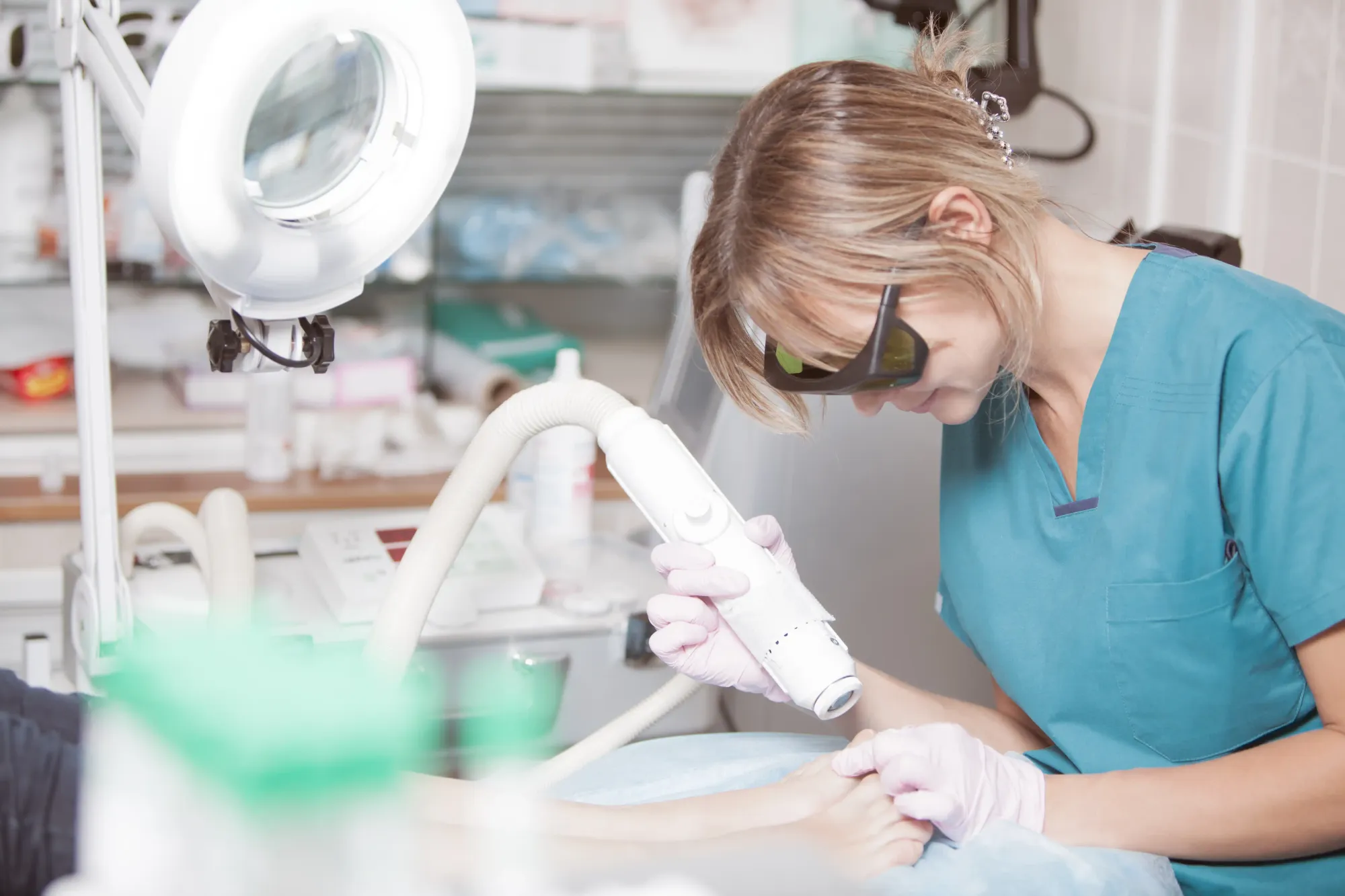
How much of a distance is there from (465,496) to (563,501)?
53 centimetres

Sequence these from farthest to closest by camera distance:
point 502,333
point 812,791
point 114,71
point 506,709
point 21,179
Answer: point 502,333, point 21,179, point 506,709, point 812,791, point 114,71

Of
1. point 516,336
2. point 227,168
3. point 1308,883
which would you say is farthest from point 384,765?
point 516,336

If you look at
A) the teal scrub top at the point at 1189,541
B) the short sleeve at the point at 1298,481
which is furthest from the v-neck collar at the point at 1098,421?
the short sleeve at the point at 1298,481

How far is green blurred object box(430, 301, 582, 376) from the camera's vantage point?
228 centimetres

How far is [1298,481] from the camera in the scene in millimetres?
1037

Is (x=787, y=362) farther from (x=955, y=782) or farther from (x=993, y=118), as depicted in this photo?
(x=955, y=782)

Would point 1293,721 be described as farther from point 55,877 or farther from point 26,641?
point 26,641

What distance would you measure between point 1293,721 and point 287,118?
37.4 inches

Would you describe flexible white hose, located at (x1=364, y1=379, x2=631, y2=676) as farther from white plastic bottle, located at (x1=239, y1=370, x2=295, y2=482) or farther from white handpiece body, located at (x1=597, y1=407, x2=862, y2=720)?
white plastic bottle, located at (x1=239, y1=370, x2=295, y2=482)

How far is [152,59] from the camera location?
1.89 metres

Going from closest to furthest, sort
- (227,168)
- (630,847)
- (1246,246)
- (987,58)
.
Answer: (227,168) < (630,847) < (1246,246) < (987,58)

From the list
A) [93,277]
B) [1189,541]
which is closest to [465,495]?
[93,277]

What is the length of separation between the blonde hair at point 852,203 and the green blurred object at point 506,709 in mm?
596

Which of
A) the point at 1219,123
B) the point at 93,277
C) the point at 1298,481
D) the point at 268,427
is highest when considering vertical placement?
the point at 1219,123
